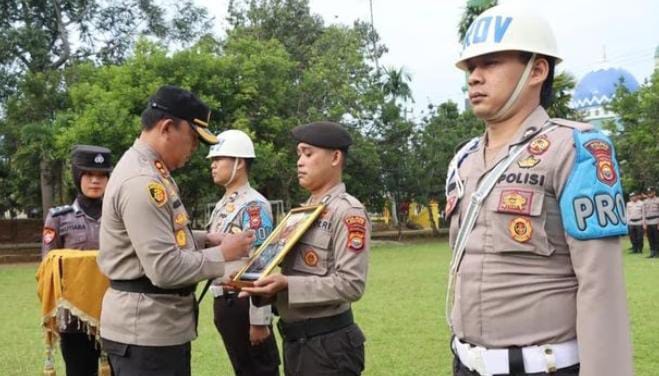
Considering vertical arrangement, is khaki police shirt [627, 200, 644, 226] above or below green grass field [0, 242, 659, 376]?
above

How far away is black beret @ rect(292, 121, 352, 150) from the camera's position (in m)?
3.58

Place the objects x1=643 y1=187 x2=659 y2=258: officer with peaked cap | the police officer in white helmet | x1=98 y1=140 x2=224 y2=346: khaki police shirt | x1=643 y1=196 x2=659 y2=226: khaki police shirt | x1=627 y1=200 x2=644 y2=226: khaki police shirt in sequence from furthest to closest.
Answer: x1=627 y1=200 x2=644 y2=226: khaki police shirt → x1=643 y1=196 x2=659 y2=226: khaki police shirt → x1=643 y1=187 x2=659 y2=258: officer with peaked cap → the police officer in white helmet → x1=98 y1=140 x2=224 y2=346: khaki police shirt

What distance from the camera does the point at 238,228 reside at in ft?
15.5

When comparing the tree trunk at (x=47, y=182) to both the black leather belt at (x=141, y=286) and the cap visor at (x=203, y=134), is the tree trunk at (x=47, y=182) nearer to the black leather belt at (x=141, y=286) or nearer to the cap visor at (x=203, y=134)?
the cap visor at (x=203, y=134)

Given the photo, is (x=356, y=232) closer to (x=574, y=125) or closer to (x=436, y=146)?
(x=574, y=125)

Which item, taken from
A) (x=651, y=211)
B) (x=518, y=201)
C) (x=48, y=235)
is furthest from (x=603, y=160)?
(x=651, y=211)

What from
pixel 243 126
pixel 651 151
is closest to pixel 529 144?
pixel 243 126

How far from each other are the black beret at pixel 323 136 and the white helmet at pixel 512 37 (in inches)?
56.7

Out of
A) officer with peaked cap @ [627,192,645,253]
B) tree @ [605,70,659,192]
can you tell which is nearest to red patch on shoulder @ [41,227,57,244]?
officer with peaked cap @ [627,192,645,253]

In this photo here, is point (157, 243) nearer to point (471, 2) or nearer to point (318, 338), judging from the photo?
point (318, 338)

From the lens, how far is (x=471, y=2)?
26.7 m

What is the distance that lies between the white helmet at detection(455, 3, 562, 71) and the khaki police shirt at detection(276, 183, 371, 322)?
137 centimetres

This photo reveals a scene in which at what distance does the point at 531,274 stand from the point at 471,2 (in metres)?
26.0

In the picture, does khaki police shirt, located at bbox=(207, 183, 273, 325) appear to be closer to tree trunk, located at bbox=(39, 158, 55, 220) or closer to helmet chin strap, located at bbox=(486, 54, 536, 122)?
helmet chin strap, located at bbox=(486, 54, 536, 122)
